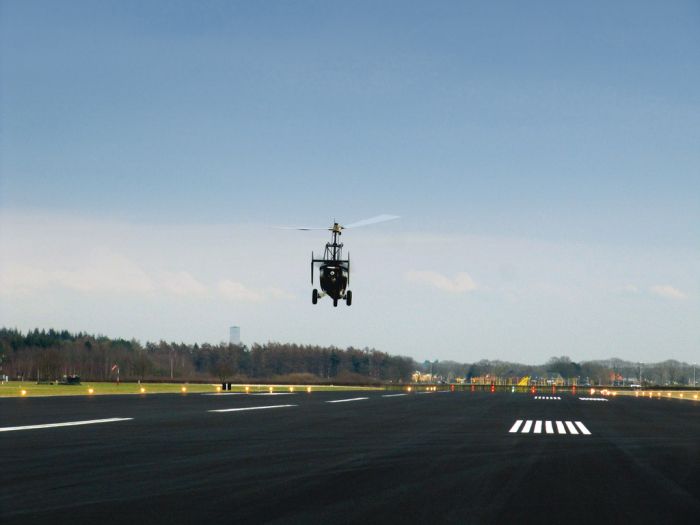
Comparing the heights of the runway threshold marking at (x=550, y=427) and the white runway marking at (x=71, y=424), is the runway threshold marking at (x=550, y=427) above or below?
above

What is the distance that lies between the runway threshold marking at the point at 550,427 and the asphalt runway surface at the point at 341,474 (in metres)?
0.31

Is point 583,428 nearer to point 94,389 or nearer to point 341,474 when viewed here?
point 341,474

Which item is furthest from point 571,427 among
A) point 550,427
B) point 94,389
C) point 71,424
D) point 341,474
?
point 94,389

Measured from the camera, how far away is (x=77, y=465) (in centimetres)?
1953

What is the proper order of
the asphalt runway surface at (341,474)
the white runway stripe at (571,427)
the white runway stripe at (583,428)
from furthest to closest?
the white runway stripe at (571,427) < the white runway stripe at (583,428) < the asphalt runway surface at (341,474)

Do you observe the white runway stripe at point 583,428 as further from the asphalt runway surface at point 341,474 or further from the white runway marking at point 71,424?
the white runway marking at point 71,424

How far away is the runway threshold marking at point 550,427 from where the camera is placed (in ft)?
108

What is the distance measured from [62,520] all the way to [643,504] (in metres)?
9.12

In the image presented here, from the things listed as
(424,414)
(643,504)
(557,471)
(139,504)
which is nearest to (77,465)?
(139,504)

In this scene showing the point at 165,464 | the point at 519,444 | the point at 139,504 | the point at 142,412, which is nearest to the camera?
the point at 139,504

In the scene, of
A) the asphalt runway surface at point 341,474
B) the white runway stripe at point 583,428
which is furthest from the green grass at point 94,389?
the asphalt runway surface at point 341,474

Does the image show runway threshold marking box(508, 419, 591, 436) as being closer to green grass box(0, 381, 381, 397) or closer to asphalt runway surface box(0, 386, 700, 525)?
asphalt runway surface box(0, 386, 700, 525)

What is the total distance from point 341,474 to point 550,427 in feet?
63.6

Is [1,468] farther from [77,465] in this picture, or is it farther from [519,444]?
[519,444]
